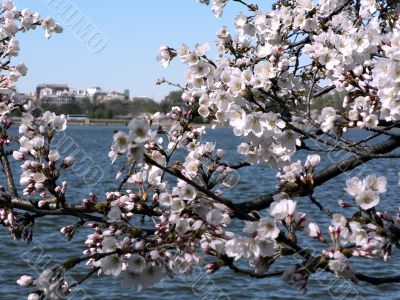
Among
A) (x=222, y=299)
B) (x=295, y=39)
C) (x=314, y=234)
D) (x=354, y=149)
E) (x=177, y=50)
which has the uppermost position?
(x=295, y=39)

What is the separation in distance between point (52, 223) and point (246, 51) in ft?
39.8

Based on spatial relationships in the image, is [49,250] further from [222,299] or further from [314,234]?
[314,234]

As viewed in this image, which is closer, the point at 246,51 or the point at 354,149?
the point at 354,149

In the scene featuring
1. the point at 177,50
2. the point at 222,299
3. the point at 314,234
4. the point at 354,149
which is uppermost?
the point at 177,50

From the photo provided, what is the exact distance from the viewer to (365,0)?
4.88 meters

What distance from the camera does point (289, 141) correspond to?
136 inches

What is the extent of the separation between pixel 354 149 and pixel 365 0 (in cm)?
164

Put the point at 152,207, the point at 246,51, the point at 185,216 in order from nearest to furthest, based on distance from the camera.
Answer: the point at 185,216 → the point at 152,207 → the point at 246,51

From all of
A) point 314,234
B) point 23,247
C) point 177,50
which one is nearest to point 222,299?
point 23,247

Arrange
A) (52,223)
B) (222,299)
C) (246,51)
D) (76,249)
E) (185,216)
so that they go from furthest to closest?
(52,223), (76,249), (222,299), (246,51), (185,216)

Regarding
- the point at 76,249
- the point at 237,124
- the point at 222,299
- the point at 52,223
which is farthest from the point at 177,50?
the point at 52,223

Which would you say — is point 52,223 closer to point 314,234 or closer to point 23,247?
point 23,247

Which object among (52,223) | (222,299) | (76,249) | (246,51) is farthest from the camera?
(52,223)

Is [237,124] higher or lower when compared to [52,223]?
higher
